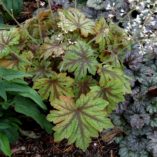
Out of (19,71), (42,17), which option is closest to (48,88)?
(19,71)

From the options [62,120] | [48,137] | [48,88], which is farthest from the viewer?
[48,137]

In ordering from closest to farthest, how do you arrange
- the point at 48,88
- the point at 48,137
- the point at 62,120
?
1. the point at 62,120
2. the point at 48,88
3. the point at 48,137

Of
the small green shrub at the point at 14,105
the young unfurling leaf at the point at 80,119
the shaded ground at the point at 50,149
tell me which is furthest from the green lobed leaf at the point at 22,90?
the shaded ground at the point at 50,149

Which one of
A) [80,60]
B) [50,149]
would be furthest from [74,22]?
[50,149]

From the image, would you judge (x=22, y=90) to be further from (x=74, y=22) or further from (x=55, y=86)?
(x=74, y=22)

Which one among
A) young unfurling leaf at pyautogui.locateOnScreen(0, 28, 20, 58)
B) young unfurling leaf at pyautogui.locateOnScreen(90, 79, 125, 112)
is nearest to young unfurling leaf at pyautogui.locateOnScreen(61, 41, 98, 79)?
young unfurling leaf at pyautogui.locateOnScreen(90, 79, 125, 112)

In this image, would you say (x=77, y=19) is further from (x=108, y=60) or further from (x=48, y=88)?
(x=48, y=88)

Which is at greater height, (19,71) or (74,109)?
(19,71)
